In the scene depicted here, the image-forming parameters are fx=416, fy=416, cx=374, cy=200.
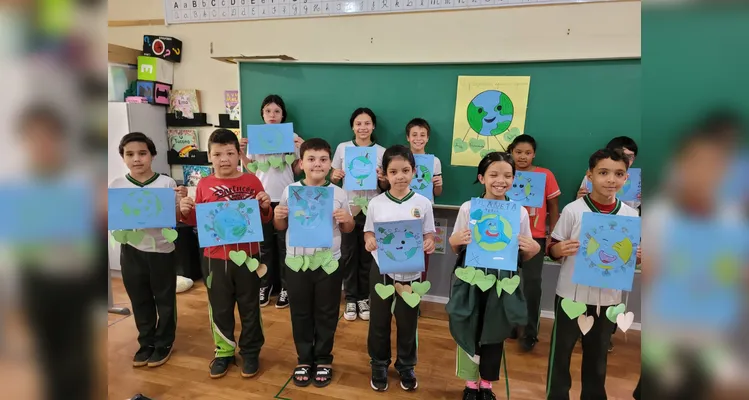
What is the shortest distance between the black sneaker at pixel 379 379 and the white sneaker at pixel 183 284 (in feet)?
6.62

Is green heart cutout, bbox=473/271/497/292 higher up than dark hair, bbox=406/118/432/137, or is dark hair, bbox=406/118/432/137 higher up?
dark hair, bbox=406/118/432/137

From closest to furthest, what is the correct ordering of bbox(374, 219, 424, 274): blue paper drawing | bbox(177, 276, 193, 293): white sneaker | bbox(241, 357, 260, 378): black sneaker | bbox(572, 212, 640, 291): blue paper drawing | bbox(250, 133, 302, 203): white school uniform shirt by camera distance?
bbox(572, 212, 640, 291): blue paper drawing
bbox(374, 219, 424, 274): blue paper drawing
bbox(241, 357, 260, 378): black sneaker
bbox(250, 133, 302, 203): white school uniform shirt
bbox(177, 276, 193, 293): white sneaker

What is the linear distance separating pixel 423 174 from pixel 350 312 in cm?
113

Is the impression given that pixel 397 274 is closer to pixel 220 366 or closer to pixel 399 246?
pixel 399 246

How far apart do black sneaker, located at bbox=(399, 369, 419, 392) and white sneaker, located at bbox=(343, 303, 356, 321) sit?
0.84 m

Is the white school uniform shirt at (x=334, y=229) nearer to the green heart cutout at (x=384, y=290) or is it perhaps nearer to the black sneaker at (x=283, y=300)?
the green heart cutout at (x=384, y=290)

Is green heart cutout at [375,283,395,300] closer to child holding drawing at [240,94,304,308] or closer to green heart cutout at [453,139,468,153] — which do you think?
→ child holding drawing at [240,94,304,308]

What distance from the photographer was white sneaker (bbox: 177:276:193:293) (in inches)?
134

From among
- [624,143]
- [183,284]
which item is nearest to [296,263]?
[183,284]

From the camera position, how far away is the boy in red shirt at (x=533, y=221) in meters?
2.50

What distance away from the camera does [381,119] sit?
301 centimetres

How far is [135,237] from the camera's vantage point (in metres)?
2.16

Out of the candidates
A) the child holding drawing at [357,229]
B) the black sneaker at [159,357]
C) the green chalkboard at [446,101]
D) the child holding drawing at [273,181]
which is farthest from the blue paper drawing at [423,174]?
the black sneaker at [159,357]

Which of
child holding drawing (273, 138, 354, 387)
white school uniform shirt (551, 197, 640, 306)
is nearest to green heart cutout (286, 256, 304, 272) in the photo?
child holding drawing (273, 138, 354, 387)
